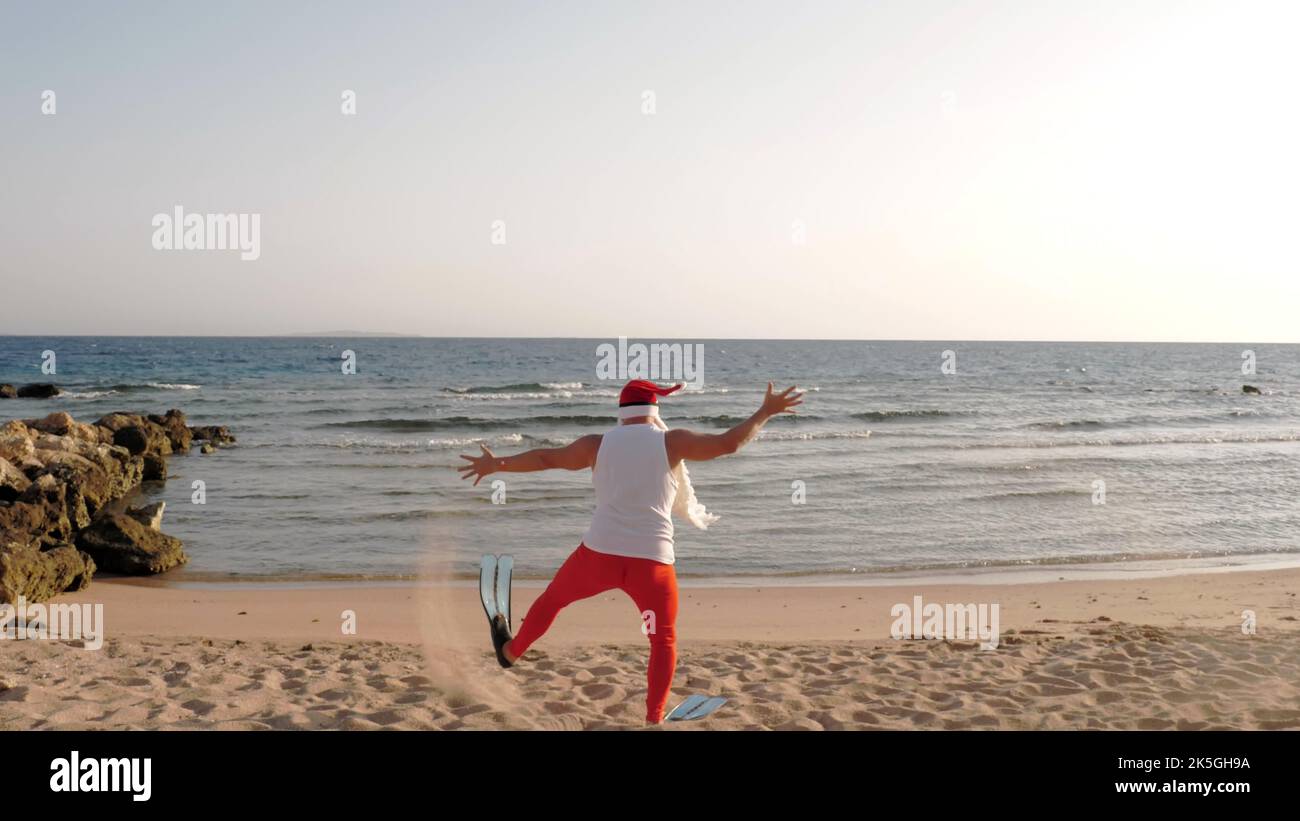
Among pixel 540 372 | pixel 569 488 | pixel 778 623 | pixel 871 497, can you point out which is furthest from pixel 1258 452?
pixel 540 372

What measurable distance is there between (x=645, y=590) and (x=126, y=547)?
29.1 feet

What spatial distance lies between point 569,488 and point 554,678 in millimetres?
10415

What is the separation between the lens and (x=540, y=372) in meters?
65.8

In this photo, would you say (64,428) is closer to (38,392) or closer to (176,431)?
(176,431)

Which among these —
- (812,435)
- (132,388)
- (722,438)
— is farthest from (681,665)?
(132,388)

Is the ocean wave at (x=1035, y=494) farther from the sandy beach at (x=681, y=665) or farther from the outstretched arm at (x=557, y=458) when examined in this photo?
the outstretched arm at (x=557, y=458)

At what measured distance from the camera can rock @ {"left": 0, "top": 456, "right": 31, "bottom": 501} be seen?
1352 centimetres

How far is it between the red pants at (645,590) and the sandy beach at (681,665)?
2.62 feet

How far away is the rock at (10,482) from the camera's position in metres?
13.5

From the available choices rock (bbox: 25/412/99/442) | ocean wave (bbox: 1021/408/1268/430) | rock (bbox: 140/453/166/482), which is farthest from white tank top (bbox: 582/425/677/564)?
ocean wave (bbox: 1021/408/1268/430)

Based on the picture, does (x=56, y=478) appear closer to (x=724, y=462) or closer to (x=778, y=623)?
(x=778, y=623)

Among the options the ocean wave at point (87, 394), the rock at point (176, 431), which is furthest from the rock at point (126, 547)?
the ocean wave at point (87, 394)

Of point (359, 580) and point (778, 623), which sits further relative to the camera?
point (359, 580)

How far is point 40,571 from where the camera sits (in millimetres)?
9477
